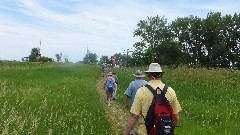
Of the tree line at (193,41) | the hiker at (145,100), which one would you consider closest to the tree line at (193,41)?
the tree line at (193,41)

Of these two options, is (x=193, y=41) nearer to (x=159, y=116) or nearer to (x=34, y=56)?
(x=34, y=56)

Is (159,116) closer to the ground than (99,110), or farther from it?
farther from it

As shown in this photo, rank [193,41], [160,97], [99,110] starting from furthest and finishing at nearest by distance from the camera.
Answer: [193,41] < [99,110] < [160,97]

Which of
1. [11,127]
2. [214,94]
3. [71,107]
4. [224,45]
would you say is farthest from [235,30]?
[11,127]

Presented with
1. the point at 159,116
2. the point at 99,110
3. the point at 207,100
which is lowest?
the point at 99,110

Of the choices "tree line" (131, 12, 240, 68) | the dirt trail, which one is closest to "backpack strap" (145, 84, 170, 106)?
the dirt trail

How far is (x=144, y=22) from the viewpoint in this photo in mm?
92812

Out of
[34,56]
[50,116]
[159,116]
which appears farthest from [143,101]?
[34,56]

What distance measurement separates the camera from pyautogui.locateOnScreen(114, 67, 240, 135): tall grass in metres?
12.9

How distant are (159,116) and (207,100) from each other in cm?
1362

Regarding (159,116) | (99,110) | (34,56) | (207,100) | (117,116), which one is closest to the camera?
(159,116)

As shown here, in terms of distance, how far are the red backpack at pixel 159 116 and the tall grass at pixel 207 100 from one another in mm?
6142

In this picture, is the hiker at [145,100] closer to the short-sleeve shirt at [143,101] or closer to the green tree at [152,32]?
the short-sleeve shirt at [143,101]

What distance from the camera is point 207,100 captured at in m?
18.6
